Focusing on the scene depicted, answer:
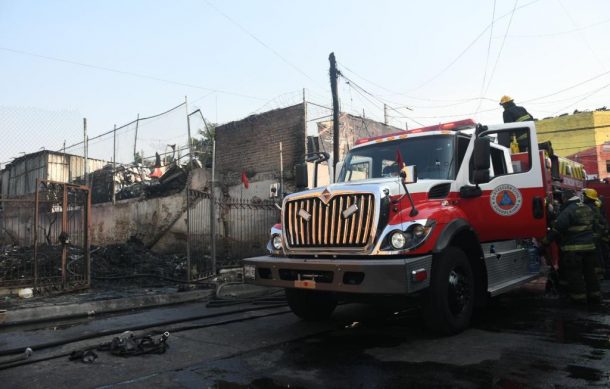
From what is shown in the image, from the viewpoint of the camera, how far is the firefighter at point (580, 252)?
6.97m

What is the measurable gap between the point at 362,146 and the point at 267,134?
383 inches

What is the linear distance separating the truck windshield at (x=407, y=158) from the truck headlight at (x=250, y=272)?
6.61 feet

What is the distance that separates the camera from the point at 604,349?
4.46m

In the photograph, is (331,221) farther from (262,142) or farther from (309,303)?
(262,142)

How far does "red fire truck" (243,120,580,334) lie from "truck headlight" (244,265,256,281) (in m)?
0.01

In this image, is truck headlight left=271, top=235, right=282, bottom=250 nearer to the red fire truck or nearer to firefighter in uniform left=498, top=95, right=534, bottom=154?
the red fire truck

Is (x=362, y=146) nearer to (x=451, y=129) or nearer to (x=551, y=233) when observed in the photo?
(x=451, y=129)

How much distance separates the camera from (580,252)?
7000 mm

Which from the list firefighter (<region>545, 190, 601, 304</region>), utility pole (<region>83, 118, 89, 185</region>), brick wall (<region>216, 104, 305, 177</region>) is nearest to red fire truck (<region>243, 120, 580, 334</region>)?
firefighter (<region>545, 190, 601, 304</region>)

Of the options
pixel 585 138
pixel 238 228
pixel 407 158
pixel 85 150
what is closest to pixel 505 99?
pixel 407 158

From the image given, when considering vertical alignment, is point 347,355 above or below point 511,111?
below

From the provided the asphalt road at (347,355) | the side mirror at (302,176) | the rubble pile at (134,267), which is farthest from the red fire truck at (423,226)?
the rubble pile at (134,267)

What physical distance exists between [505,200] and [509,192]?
144 mm

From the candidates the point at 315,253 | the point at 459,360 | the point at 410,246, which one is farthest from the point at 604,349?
the point at 315,253
